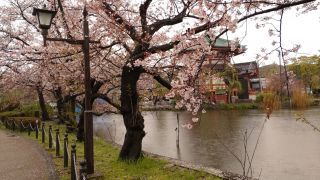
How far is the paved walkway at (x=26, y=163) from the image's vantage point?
7.71m

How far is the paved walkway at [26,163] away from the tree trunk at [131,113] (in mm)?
1879

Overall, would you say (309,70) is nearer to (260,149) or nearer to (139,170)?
(260,149)

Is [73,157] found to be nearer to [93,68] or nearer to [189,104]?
[189,104]

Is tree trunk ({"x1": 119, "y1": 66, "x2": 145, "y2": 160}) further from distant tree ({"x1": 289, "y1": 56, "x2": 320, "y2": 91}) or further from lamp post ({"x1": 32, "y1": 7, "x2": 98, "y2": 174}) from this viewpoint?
distant tree ({"x1": 289, "y1": 56, "x2": 320, "y2": 91})

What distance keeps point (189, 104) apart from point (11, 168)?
481 cm

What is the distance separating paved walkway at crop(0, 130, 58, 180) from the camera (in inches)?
303

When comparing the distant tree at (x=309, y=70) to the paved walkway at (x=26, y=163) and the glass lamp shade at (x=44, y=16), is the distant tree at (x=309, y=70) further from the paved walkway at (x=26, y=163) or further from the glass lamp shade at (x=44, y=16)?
the glass lamp shade at (x=44, y=16)

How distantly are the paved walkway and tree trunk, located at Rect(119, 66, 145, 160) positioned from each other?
1.88 m

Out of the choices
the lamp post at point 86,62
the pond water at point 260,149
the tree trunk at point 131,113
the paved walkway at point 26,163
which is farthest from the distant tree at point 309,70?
the lamp post at point 86,62

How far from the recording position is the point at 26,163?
9.04m

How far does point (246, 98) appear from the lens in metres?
51.8

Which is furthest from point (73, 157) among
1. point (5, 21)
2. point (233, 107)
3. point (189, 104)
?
point (233, 107)

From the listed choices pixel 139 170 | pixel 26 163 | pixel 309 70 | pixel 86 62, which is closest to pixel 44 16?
pixel 86 62

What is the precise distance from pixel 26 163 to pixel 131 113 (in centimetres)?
302
